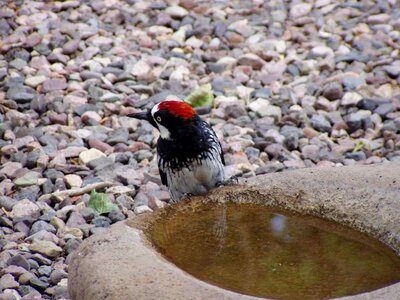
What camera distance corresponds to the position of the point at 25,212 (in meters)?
5.03

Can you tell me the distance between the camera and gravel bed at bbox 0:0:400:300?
5137mm

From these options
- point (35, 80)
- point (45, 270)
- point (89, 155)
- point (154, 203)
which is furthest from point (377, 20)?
point (45, 270)

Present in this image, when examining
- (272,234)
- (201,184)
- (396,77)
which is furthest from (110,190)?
(396,77)

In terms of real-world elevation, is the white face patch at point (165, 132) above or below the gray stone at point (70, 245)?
above

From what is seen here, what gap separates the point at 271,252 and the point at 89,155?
2.37 meters

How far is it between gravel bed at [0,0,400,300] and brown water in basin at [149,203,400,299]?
889 millimetres

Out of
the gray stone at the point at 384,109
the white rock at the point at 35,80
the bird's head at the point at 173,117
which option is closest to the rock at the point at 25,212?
the bird's head at the point at 173,117

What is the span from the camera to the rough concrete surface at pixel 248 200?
2.99m

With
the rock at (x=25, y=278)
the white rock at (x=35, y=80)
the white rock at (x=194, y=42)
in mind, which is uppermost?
the rock at (x=25, y=278)

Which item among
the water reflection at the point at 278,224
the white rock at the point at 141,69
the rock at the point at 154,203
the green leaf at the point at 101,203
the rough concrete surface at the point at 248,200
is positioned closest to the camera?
the rough concrete surface at the point at 248,200

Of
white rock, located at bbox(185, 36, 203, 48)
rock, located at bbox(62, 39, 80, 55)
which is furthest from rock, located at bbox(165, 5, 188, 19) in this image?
rock, located at bbox(62, 39, 80, 55)

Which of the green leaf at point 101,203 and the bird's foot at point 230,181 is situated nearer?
the bird's foot at point 230,181

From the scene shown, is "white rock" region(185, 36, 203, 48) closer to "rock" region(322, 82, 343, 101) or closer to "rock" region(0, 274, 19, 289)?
"rock" region(322, 82, 343, 101)

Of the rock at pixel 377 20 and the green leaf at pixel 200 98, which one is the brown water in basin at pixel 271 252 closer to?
the green leaf at pixel 200 98
